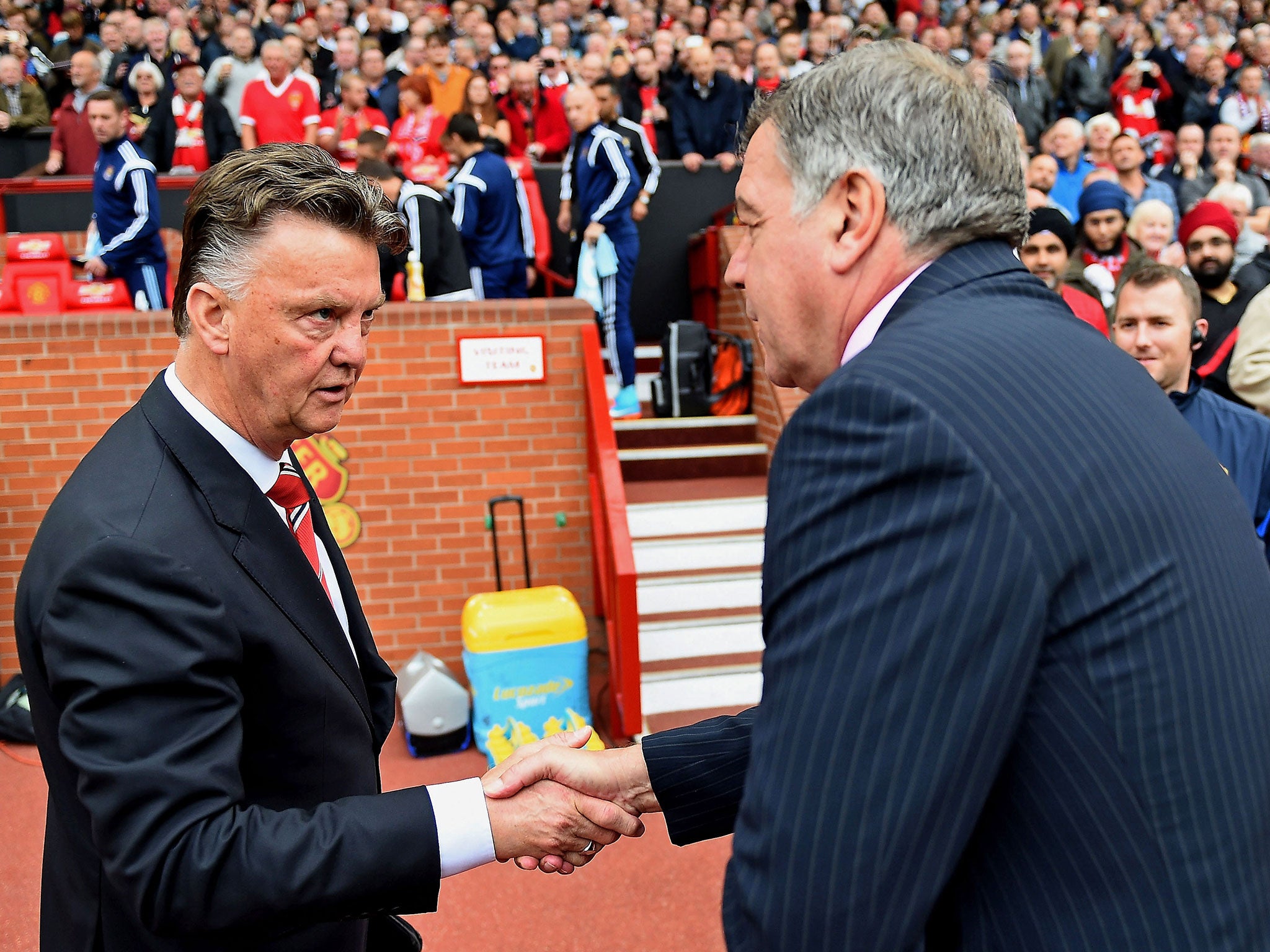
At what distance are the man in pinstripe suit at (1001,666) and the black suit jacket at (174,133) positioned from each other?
9022 mm

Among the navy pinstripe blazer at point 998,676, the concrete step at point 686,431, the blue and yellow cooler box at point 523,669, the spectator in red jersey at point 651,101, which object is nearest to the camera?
the navy pinstripe blazer at point 998,676

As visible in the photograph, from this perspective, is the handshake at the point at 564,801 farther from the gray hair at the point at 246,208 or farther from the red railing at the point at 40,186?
the red railing at the point at 40,186

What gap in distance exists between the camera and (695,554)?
6.06 meters

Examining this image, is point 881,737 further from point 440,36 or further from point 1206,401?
point 440,36

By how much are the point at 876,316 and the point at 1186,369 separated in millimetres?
2915

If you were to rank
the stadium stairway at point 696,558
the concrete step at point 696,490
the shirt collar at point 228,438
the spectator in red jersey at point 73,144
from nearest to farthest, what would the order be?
the shirt collar at point 228,438, the stadium stairway at point 696,558, the concrete step at point 696,490, the spectator in red jersey at point 73,144

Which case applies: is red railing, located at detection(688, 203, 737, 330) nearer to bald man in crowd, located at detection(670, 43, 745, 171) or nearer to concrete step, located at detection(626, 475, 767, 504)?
bald man in crowd, located at detection(670, 43, 745, 171)

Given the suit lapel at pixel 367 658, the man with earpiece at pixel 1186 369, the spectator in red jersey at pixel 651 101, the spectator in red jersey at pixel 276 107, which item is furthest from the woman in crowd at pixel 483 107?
the suit lapel at pixel 367 658

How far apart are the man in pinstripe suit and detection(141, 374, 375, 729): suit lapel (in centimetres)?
81

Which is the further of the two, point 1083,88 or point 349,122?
point 1083,88

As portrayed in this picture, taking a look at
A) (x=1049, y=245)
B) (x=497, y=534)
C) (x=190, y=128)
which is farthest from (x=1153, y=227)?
(x=190, y=128)

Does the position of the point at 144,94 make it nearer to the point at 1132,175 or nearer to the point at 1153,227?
the point at 1153,227

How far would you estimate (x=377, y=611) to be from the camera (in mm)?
5918

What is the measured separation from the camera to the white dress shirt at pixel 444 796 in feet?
4.68
